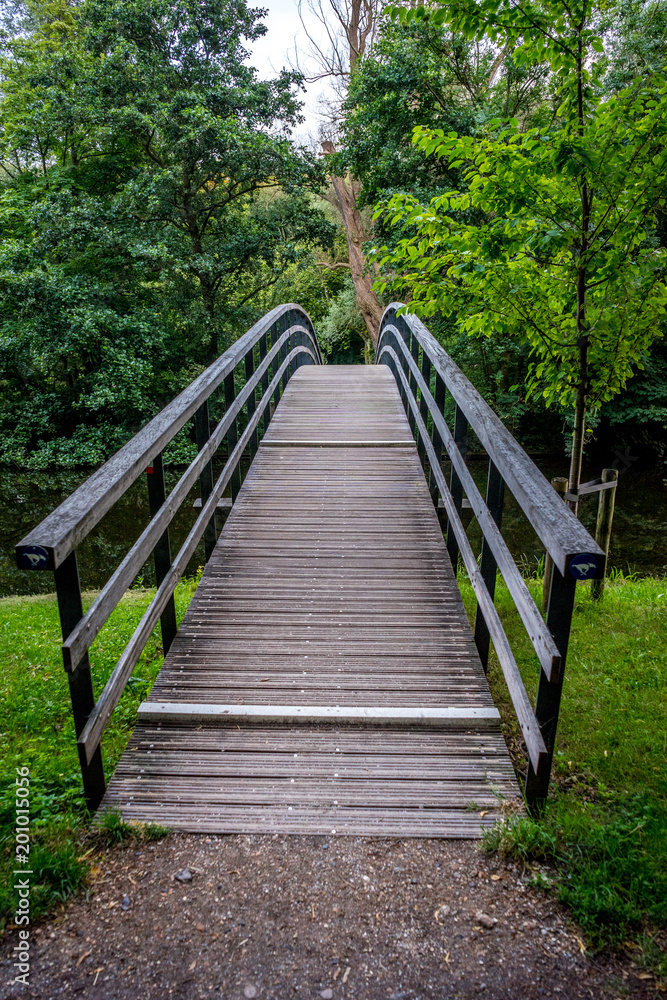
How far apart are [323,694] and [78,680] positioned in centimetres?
108

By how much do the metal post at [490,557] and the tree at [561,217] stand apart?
120 cm

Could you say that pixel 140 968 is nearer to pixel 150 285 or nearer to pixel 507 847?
pixel 507 847

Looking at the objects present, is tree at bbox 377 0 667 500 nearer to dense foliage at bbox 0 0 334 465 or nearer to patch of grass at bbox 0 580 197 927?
patch of grass at bbox 0 580 197 927

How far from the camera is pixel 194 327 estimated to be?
15383 millimetres

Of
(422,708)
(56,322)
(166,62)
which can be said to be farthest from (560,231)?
(166,62)

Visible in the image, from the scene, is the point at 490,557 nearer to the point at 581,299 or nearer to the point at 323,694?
the point at 323,694

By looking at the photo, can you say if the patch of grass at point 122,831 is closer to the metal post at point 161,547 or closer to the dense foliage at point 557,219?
the metal post at point 161,547

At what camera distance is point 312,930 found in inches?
68.6

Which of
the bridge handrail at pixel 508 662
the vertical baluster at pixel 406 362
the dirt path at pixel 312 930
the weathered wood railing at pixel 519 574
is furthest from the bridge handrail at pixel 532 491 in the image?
the vertical baluster at pixel 406 362

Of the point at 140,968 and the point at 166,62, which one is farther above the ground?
the point at 166,62

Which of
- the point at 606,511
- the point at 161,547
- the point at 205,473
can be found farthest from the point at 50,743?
the point at 606,511

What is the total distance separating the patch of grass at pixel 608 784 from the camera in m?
1.75

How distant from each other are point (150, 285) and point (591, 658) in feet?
49.3

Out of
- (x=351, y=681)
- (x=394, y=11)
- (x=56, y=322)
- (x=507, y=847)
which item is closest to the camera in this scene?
(x=507, y=847)
